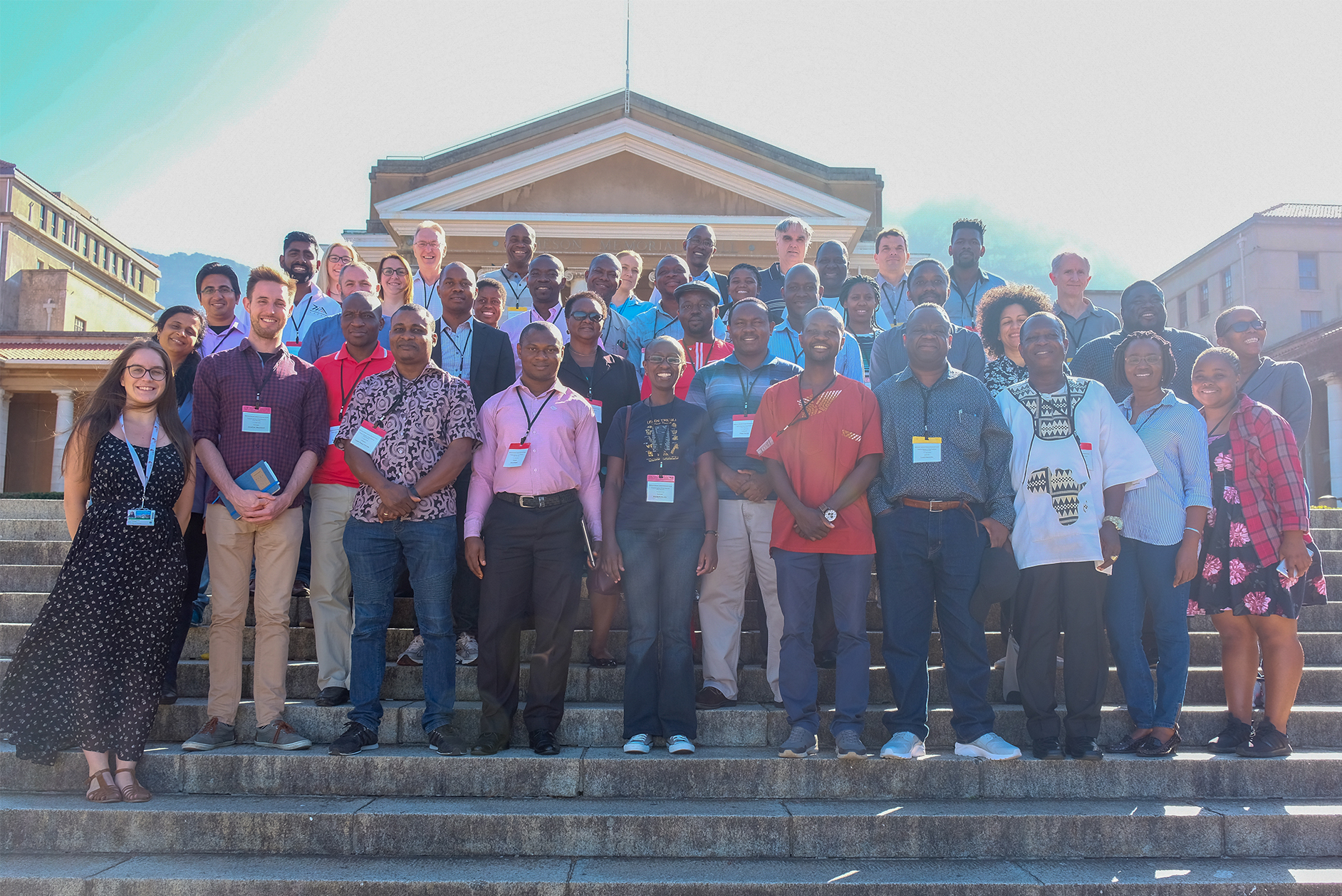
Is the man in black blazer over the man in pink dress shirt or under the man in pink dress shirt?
over

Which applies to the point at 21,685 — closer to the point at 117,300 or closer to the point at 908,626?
the point at 908,626

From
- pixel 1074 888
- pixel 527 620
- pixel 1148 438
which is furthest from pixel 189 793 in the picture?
pixel 1148 438

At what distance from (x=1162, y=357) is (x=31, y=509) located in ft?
34.5

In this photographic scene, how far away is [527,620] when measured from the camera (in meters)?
5.31

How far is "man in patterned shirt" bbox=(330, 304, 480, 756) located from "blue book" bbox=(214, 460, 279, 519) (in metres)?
0.40

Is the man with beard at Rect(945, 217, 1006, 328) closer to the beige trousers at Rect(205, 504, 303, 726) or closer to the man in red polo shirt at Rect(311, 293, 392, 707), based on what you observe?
the man in red polo shirt at Rect(311, 293, 392, 707)

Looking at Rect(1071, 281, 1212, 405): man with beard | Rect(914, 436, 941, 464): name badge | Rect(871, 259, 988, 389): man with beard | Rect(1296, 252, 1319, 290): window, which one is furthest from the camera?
Rect(1296, 252, 1319, 290): window

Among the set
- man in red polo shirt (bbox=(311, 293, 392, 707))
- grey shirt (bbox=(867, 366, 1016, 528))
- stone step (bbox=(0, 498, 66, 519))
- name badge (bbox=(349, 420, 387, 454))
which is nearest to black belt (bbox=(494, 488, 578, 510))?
name badge (bbox=(349, 420, 387, 454))

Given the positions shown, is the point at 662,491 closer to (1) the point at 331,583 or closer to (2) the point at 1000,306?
(1) the point at 331,583

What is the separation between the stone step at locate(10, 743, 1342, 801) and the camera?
4598 mm

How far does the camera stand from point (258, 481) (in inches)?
194

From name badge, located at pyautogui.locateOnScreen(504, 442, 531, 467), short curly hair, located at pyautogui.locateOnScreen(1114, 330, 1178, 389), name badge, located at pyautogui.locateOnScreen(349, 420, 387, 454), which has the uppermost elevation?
short curly hair, located at pyautogui.locateOnScreen(1114, 330, 1178, 389)

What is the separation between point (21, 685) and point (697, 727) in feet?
11.7

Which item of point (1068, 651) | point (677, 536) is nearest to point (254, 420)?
point (677, 536)
